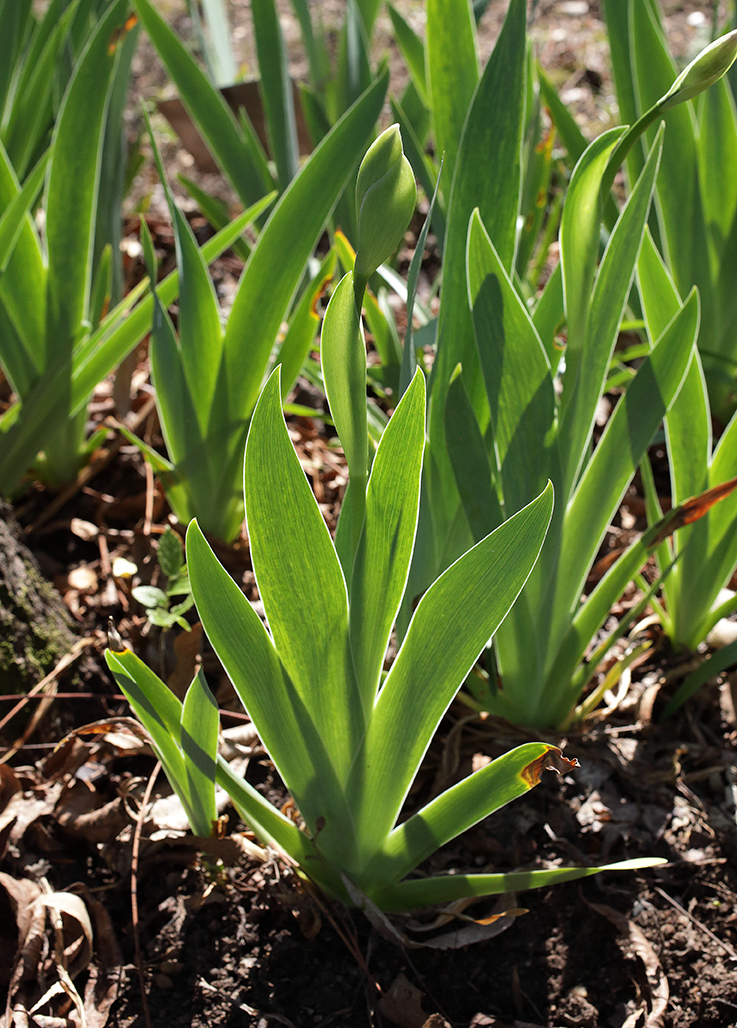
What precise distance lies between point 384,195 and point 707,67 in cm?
27

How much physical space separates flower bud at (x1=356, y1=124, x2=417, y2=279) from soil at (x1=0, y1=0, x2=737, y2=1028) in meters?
0.60

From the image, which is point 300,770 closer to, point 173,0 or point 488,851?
point 488,851

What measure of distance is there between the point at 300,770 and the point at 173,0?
334cm

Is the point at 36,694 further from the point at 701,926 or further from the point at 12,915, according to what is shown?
the point at 701,926

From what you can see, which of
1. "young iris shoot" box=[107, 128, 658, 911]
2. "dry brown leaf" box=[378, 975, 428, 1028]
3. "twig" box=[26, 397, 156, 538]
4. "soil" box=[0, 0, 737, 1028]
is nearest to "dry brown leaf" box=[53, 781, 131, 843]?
"soil" box=[0, 0, 737, 1028]

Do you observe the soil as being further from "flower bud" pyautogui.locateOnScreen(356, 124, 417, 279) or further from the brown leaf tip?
"flower bud" pyautogui.locateOnScreen(356, 124, 417, 279)

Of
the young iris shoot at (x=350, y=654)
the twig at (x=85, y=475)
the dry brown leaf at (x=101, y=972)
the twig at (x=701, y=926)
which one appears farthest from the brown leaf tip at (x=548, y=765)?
the twig at (x=85, y=475)

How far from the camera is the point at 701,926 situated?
0.90m

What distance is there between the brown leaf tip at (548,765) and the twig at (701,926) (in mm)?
351

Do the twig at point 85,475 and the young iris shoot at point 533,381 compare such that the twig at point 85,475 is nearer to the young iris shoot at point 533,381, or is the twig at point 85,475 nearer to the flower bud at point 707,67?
the young iris shoot at point 533,381

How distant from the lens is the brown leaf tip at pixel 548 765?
0.65 meters

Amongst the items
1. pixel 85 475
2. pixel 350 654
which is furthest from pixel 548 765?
pixel 85 475

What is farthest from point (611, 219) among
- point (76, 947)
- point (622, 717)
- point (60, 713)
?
point (76, 947)

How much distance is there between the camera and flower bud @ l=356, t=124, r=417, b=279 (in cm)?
52
